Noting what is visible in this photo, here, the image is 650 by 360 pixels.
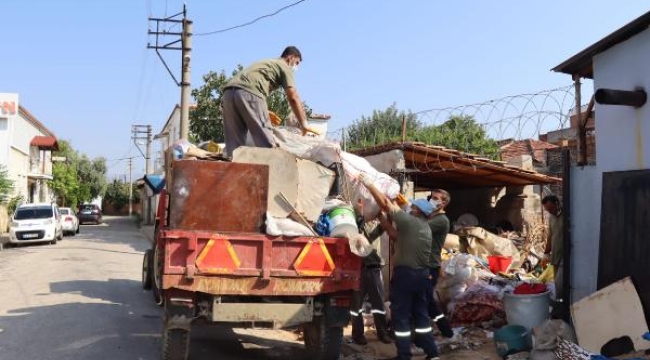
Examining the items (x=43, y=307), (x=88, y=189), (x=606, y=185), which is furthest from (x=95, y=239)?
(x=88, y=189)

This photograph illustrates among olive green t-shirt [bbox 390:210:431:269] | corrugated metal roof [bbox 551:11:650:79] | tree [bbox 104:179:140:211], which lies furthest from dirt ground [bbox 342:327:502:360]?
tree [bbox 104:179:140:211]

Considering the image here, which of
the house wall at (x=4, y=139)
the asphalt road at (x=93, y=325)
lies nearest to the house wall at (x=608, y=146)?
the asphalt road at (x=93, y=325)

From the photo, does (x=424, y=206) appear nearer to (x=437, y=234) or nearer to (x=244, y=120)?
(x=437, y=234)

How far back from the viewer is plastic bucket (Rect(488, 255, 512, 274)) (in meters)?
10.5

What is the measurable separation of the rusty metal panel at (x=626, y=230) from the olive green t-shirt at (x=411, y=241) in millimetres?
1746

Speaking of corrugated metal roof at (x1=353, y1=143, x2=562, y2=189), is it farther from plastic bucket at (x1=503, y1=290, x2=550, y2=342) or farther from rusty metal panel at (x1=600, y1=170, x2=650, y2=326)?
rusty metal panel at (x1=600, y1=170, x2=650, y2=326)

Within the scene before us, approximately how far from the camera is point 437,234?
291 inches

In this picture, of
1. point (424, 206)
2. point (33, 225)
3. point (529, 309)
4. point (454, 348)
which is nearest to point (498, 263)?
point (529, 309)

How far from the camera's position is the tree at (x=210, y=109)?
2148 cm

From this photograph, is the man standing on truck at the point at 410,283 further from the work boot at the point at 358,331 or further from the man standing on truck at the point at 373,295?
the work boot at the point at 358,331

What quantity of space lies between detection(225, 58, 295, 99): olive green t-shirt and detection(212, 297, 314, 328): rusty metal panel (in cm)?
247

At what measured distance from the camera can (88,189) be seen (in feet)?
169

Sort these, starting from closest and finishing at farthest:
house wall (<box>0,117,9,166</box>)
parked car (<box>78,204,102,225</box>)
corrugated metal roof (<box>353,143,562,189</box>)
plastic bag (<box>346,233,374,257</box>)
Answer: plastic bag (<box>346,233,374,257</box>), corrugated metal roof (<box>353,143,562,189</box>), house wall (<box>0,117,9,166</box>), parked car (<box>78,204,102,225</box>)

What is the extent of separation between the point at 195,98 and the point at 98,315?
15296 mm
